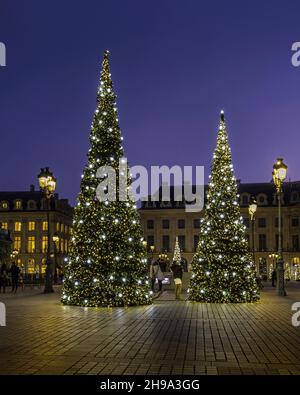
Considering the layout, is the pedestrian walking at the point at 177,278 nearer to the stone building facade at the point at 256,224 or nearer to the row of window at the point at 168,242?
the stone building facade at the point at 256,224

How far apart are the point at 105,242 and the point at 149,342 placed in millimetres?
8896

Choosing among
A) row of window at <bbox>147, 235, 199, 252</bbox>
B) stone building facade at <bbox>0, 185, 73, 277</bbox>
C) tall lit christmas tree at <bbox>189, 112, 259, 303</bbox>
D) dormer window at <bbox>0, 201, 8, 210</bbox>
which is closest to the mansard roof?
row of window at <bbox>147, 235, 199, 252</bbox>

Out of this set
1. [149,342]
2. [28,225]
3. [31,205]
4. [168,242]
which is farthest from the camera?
[28,225]

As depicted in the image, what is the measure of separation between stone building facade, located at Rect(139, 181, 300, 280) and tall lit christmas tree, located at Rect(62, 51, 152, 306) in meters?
71.6

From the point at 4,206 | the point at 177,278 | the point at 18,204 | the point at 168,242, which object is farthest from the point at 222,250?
the point at 4,206

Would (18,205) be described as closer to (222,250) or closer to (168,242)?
(168,242)

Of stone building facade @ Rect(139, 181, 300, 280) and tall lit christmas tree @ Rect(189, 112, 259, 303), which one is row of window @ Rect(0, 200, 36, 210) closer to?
stone building facade @ Rect(139, 181, 300, 280)

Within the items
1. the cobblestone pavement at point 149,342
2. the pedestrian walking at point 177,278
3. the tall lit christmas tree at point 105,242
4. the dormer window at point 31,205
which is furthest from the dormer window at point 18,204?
the cobblestone pavement at point 149,342

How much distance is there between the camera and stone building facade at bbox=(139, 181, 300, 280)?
303 ft

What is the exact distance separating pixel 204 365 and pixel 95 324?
5.91 metres

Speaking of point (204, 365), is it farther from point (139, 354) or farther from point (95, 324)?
point (95, 324)

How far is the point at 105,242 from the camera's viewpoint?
66.1 ft

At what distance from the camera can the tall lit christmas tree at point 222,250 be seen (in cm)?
2220
